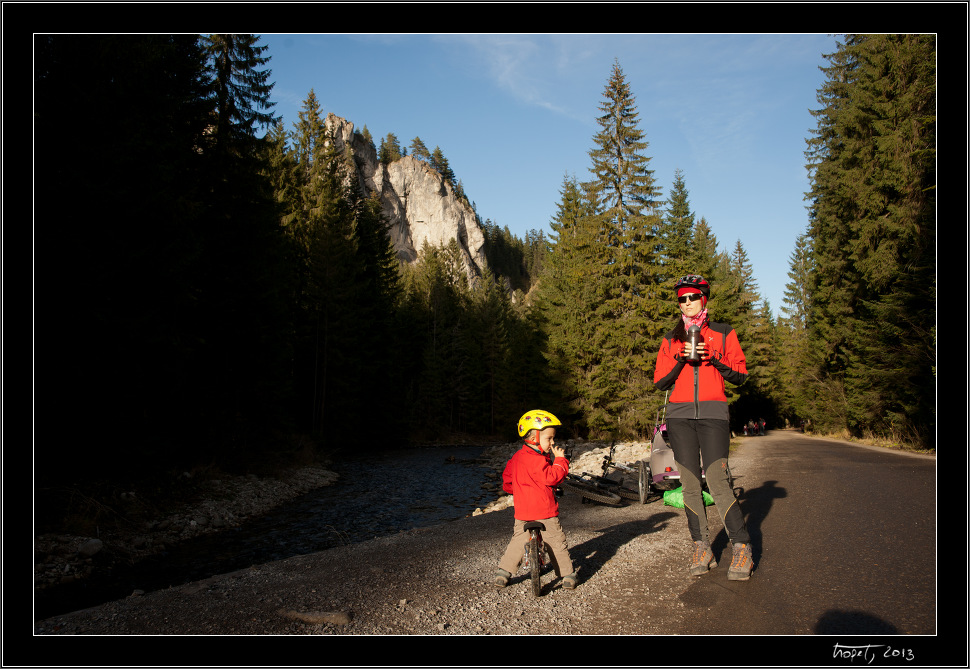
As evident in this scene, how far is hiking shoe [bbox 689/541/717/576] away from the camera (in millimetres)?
4539

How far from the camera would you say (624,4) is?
3984 millimetres

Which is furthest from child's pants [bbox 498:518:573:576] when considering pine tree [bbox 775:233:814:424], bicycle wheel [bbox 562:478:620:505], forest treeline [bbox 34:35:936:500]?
pine tree [bbox 775:233:814:424]

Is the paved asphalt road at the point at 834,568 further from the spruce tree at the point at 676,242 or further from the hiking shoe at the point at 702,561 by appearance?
the spruce tree at the point at 676,242

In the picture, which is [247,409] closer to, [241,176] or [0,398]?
[241,176]

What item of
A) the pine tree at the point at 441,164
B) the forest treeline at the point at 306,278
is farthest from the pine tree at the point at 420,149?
the forest treeline at the point at 306,278

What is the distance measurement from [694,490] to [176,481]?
42.9ft

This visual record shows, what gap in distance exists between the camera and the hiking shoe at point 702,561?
14.9ft

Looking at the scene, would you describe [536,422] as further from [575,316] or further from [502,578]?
[575,316]

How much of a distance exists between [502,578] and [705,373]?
261 centimetres

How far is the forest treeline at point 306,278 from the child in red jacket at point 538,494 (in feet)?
28.8

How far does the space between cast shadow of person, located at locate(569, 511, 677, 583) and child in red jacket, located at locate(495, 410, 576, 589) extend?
512mm

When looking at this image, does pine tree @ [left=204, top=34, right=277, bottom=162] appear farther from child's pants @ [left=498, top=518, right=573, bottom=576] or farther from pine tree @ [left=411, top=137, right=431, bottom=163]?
pine tree @ [left=411, top=137, right=431, bottom=163]

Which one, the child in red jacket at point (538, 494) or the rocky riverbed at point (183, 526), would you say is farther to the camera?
the rocky riverbed at point (183, 526)

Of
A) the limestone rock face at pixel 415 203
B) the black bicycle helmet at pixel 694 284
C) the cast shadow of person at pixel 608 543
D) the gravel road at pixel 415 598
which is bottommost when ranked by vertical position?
the cast shadow of person at pixel 608 543
